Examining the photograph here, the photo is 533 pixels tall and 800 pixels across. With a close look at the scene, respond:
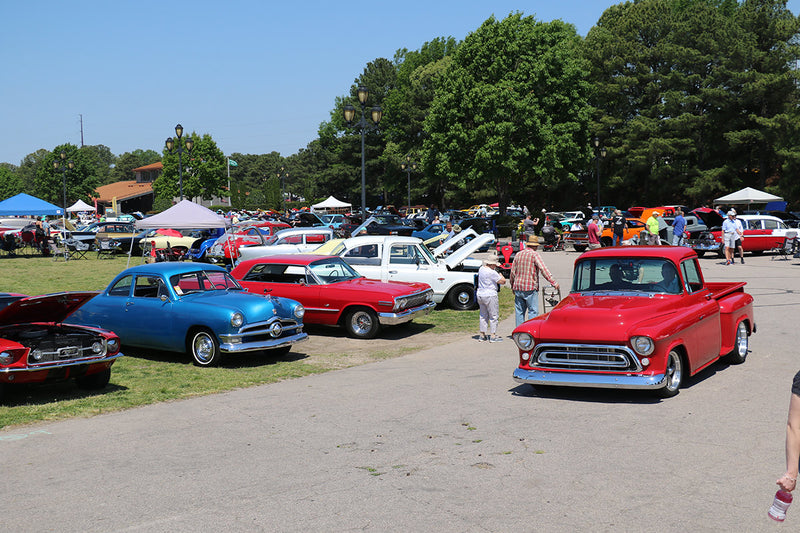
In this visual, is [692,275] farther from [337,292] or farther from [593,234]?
[593,234]

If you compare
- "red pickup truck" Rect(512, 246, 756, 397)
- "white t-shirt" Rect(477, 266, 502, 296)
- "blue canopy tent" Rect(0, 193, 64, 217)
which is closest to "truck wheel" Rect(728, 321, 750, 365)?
"red pickup truck" Rect(512, 246, 756, 397)

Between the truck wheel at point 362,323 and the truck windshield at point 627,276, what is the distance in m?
5.17

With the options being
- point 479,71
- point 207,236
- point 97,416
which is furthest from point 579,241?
point 97,416

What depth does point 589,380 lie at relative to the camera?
8.57 m

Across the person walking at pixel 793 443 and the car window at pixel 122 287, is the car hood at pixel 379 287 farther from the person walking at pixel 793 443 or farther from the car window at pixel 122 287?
the person walking at pixel 793 443

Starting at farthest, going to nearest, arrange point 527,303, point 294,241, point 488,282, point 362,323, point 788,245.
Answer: point 788,245
point 294,241
point 362,323
point 488,282
point 527,303

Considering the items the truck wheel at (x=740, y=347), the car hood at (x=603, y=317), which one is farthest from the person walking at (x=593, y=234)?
the car hood at (x=603, y=317)

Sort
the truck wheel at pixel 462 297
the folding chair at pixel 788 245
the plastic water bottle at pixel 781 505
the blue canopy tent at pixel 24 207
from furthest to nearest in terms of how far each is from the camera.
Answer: the blue canopy tent at pixel 24 207, the folding chair at pixel 788 245, the truck wheel at pixel 462 297, the plastic water bottle at pixel 781 505

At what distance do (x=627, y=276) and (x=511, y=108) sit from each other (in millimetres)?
42532

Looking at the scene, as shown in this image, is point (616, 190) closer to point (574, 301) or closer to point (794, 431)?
point (574, 301)

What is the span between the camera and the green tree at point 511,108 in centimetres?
5059

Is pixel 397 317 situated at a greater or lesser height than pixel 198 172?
lesser

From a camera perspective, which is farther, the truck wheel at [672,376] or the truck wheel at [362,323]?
the truck wheel at [362,323]

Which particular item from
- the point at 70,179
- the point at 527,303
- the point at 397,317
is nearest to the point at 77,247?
the point at 397,317
